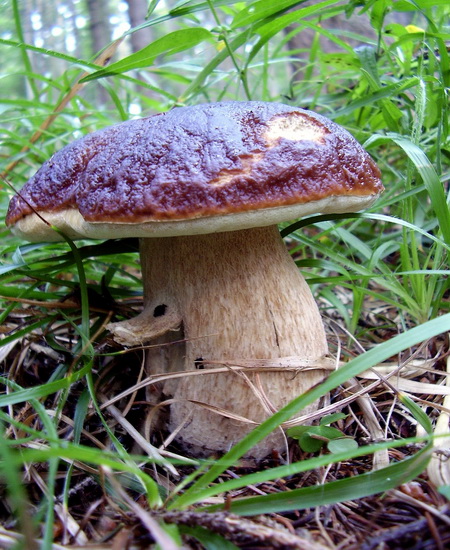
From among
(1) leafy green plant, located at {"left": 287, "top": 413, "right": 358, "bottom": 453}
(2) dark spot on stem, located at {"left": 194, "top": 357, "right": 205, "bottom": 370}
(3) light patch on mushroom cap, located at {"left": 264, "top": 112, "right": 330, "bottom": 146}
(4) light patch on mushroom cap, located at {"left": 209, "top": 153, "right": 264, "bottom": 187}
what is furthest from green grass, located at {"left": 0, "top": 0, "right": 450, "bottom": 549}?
(4) light patch on mushroom cap, located at {"left": 209, "top": 153, "right": 264, "bottom": 187}

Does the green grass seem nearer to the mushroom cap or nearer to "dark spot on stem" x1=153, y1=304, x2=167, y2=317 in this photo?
"dark spot on stem" x1=153, y1=304, x2=167, y2=317

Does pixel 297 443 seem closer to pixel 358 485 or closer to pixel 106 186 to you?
pixel 358 485

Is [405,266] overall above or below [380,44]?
below

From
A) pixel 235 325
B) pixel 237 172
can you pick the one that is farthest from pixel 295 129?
pixel 235 325

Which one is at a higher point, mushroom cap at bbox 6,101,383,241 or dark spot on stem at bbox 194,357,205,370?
mushroom cap at bbox 6,101,383,241

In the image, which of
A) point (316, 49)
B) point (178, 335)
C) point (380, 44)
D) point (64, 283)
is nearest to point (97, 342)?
point (64, 283)

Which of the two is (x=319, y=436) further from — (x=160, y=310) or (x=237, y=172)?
(x=237, y=172)

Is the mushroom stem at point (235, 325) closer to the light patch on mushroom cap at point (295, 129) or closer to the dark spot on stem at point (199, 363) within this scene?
the dark spot on stem at point (199, 363)
